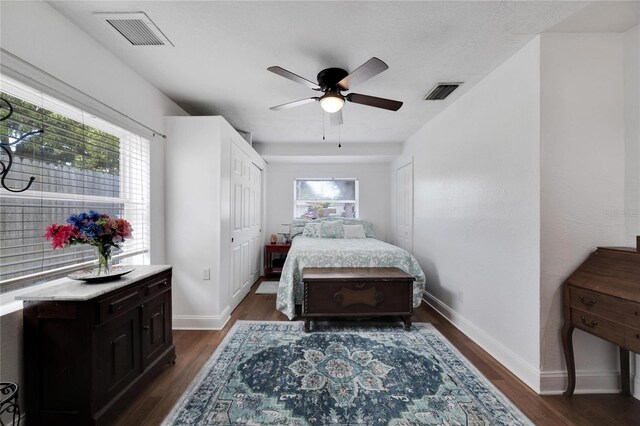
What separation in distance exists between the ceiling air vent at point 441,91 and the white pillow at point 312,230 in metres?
2.68

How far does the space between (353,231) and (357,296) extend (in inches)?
79.5

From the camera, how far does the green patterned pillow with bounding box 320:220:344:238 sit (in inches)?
179

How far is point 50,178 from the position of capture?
62.4 inches

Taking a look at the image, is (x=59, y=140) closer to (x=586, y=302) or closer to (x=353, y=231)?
(x=586, y=302)

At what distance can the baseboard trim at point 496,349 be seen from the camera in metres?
1.82

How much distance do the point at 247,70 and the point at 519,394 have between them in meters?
3.23

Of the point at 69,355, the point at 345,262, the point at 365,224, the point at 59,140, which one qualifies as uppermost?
the point at 59,140

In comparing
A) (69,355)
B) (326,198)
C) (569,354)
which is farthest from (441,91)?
(69,355)

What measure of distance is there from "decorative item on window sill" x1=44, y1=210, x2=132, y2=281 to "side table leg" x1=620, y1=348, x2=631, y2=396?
3.37m

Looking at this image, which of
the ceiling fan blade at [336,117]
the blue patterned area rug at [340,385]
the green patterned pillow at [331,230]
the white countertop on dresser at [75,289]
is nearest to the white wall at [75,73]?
the white countertop on dresser at [75,289]

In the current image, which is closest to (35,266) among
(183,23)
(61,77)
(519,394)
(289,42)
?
(61,77)

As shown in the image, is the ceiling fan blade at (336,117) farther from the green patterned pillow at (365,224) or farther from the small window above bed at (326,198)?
the small window above bed at (326,198)

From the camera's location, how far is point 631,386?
174 cm

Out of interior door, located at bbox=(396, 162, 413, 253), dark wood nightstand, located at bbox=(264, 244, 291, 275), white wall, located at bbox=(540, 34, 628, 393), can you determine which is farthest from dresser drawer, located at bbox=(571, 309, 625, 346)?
dark wood nightstand, located at bbox=(264, 244, 291, 275)
